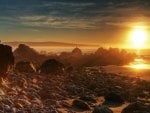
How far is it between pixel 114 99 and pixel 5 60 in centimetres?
840

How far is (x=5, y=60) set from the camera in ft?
83.9

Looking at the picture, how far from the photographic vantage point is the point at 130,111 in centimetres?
2291

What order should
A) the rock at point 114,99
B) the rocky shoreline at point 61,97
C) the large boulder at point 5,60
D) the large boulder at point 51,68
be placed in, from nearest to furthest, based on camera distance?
the rocky shoreline at point 61,97 → the large boulder at point 5,60 → the rock at point 114,99 → the large boulder at point 51,68

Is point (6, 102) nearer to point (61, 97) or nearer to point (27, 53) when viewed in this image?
point (61, 97)

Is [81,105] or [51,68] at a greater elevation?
[51,68]

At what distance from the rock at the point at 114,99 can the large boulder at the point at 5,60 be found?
752cm

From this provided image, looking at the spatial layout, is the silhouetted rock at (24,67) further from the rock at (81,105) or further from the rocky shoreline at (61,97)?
the rock at (81,105)

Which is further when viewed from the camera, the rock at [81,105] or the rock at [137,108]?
the rock at [81,105]

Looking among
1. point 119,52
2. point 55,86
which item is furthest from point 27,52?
point 55,86

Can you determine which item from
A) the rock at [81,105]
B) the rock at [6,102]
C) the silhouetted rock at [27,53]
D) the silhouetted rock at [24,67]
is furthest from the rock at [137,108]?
the silhouetted rock at [27,53]

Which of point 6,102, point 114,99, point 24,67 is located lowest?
point 114,99

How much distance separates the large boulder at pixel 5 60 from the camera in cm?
2516

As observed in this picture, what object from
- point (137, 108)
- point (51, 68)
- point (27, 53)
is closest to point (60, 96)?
point (137, 108)

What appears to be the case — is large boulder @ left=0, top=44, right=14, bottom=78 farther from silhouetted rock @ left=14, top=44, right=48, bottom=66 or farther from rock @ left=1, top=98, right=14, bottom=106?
silhouetted rock @ left=14, top=44, right=48, bottom=66
